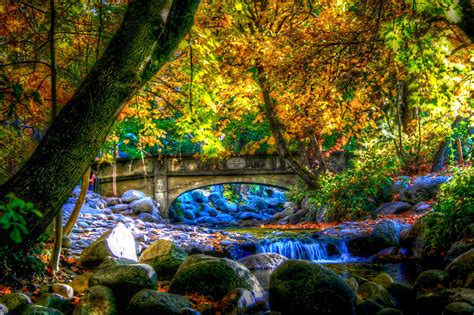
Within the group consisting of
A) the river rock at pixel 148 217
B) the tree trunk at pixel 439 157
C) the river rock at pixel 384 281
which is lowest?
the river rock at pixel 148 217

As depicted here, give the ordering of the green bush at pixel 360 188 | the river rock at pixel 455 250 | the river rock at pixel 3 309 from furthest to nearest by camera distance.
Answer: the green bush at pixel 360 188 < the river rock at pixel 455 250 < the river rock at pixel 3 309

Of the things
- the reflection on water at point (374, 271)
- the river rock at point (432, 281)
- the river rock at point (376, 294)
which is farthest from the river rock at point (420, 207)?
the river rock at point (376, 294)

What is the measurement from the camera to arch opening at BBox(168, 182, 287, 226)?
2431cm

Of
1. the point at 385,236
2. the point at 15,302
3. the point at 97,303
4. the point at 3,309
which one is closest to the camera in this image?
the point at 3,309

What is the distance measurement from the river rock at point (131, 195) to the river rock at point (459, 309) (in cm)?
1785

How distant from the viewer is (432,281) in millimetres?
5227

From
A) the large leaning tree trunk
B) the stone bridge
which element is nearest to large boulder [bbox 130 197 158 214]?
the stone bridge

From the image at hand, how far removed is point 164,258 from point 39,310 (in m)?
3.19

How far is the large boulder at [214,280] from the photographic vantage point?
5.02 metres

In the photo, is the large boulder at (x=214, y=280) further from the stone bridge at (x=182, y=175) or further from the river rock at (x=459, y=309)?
the stone bridge at (x=182, y=175)

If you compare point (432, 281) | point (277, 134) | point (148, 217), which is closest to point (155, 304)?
point (432, 281)

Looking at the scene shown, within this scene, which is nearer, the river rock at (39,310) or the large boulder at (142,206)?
the river rock at (39,310)

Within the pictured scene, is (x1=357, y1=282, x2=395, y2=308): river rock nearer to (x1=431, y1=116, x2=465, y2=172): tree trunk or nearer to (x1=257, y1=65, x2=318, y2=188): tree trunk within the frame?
(x1=257, y1=65, x2=318, y2=188): tree trunk

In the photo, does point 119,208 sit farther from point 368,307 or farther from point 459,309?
Result: point 459,309
